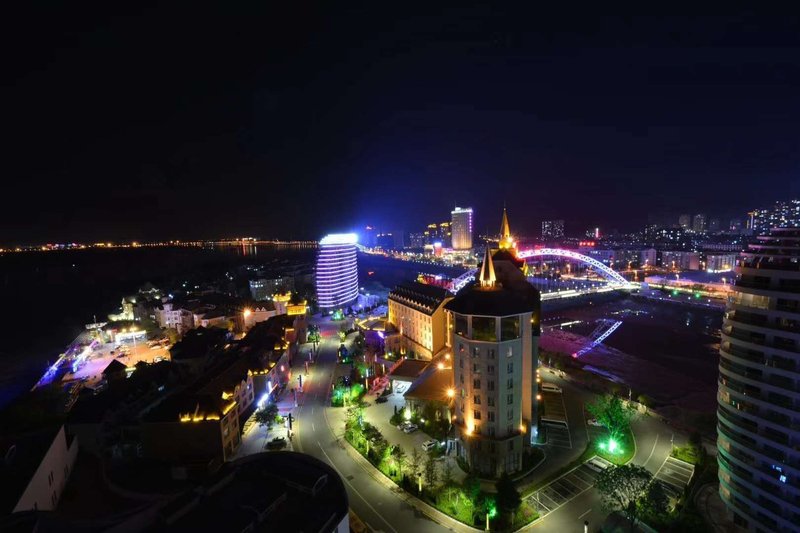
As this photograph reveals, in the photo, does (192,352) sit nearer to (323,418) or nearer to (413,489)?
(323,418)

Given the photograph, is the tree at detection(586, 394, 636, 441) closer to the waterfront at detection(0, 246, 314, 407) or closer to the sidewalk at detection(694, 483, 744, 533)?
the sidewalk at detection(694, 483, 744, 533)

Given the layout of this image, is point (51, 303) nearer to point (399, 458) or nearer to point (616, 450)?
point (399, 458)

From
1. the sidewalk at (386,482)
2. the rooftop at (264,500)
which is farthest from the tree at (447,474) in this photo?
the rooftop at (264,500)

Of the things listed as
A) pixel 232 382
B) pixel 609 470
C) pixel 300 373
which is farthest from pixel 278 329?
pixel 609 470

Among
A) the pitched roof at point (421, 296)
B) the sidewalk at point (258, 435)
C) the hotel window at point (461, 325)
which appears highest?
the hotel window at point (461, 325)

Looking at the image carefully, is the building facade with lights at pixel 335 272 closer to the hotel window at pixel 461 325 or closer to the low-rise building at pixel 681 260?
the hotel window at pixel 461 325

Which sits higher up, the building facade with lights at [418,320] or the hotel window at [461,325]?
the hotel window at [461,325]
